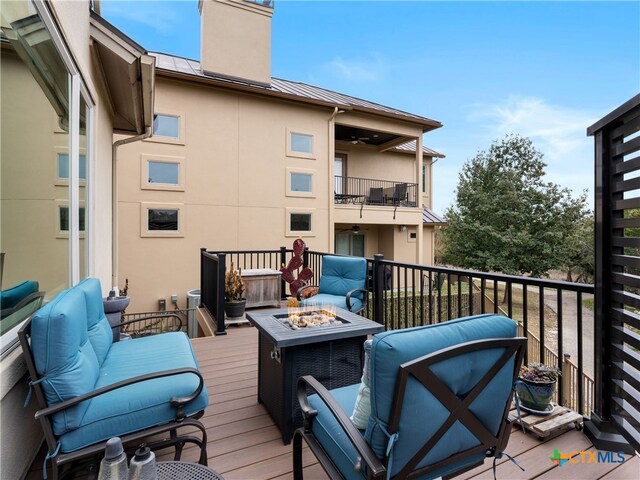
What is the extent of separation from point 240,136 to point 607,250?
8.32m

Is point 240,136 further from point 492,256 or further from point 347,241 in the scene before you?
point 492,256

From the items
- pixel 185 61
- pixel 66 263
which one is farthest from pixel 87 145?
pixel 185 61

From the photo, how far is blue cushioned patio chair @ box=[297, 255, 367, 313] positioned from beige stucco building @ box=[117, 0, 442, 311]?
462 centimetres

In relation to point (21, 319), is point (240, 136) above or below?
above

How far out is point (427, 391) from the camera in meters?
1.10

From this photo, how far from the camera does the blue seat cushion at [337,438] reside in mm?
1243

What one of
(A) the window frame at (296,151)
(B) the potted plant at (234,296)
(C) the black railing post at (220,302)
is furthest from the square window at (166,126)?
(C) the black railing post at (220,302)

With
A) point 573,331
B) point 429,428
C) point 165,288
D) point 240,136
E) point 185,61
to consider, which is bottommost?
point 573,331

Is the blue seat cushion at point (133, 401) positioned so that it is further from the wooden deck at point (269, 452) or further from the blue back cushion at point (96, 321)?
the wooden deck at point (269, 452)

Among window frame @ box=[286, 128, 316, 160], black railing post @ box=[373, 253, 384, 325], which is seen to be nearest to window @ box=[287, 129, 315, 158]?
window frame @ box=[286, 128, 316, 160]

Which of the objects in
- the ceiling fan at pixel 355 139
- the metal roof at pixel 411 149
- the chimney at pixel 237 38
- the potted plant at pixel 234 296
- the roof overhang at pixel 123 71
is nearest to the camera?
the roof overhang at pixel 123 71

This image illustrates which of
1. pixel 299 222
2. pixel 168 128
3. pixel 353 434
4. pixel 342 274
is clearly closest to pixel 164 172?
pixel 168 128

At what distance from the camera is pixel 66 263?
2445mm

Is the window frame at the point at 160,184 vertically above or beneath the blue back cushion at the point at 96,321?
above
